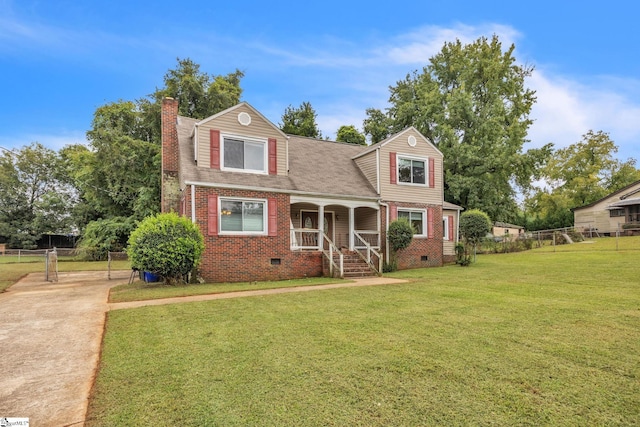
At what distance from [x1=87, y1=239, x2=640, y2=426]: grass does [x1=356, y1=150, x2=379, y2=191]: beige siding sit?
32.0ft

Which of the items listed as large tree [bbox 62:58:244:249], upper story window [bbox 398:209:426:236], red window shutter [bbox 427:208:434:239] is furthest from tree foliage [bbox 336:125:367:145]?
upper story window [bbox 398:209:426:236]

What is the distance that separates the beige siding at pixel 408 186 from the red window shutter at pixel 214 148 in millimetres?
7235

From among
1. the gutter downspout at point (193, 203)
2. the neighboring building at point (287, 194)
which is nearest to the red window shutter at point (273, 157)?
the neighboring building at point (287, 194)

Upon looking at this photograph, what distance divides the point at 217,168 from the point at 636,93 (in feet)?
95.9

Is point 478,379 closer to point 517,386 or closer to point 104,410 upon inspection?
point 517,386

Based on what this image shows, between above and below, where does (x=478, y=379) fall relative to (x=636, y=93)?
below

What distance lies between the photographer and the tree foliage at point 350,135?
107 ft

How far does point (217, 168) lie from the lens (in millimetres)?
13047

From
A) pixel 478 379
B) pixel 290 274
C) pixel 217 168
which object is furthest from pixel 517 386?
pixel 217 168

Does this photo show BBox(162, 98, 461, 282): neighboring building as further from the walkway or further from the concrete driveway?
the concrete driveway

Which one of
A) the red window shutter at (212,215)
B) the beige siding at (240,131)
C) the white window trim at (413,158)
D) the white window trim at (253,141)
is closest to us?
the red window shutter at (212,215)

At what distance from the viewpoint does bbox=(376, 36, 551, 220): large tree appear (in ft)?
84.8

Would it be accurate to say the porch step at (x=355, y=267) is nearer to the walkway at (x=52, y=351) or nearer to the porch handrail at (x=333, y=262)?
the porch handrail at (x=333, y=262)

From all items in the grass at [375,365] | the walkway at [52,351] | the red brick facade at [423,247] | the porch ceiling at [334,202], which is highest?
the porch ceiling at [334,202]
